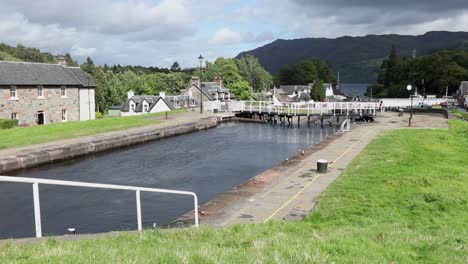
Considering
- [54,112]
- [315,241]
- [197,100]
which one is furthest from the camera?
[197,100]

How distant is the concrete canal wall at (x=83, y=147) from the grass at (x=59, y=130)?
1831 mm

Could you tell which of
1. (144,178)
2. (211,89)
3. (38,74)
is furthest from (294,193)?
(211,89)

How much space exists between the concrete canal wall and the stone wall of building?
11.9 meters

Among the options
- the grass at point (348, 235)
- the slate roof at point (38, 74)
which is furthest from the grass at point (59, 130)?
the grass at point (348, 235)

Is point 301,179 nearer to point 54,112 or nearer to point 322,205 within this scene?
point 322,205

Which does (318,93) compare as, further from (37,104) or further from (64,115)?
(37,104)

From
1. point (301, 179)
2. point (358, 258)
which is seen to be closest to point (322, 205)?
point (301, 179)

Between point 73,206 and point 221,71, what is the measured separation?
96.5 m

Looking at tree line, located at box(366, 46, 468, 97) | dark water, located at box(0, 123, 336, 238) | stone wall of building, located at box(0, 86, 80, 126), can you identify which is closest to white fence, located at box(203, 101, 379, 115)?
dark water, located at box(0, 123, 336, 238)

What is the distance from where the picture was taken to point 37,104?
150 ft

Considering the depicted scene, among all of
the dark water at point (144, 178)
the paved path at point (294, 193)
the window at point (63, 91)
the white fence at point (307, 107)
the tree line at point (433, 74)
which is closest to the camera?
the paved path at point (294, 193)

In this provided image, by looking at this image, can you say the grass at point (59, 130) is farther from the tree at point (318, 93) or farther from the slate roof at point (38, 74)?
the tree at point (318, 93)

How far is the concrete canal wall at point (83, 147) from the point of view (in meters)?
26.1

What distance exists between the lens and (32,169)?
2667cm
